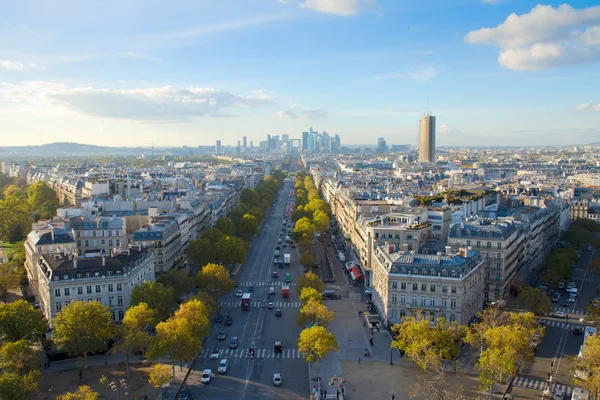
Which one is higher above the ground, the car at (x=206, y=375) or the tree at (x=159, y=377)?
the tree at (x=159, y=377)

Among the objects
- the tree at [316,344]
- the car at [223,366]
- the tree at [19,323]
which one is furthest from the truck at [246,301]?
the tree at [19,323]

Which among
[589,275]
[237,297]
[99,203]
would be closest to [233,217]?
[99,203]

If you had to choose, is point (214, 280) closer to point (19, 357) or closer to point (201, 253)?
point (201, 253)

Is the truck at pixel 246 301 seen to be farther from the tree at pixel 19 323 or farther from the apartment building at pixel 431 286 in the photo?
the tree at pixel 19 323

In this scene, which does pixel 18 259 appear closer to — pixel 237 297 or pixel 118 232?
pixel 118 232

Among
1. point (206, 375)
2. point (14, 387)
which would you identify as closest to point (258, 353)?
point (206, 375)

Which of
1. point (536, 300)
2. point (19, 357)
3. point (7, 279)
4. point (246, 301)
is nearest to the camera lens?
point (19, 357)

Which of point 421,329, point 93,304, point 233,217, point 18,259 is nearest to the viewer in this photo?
point 421,329
